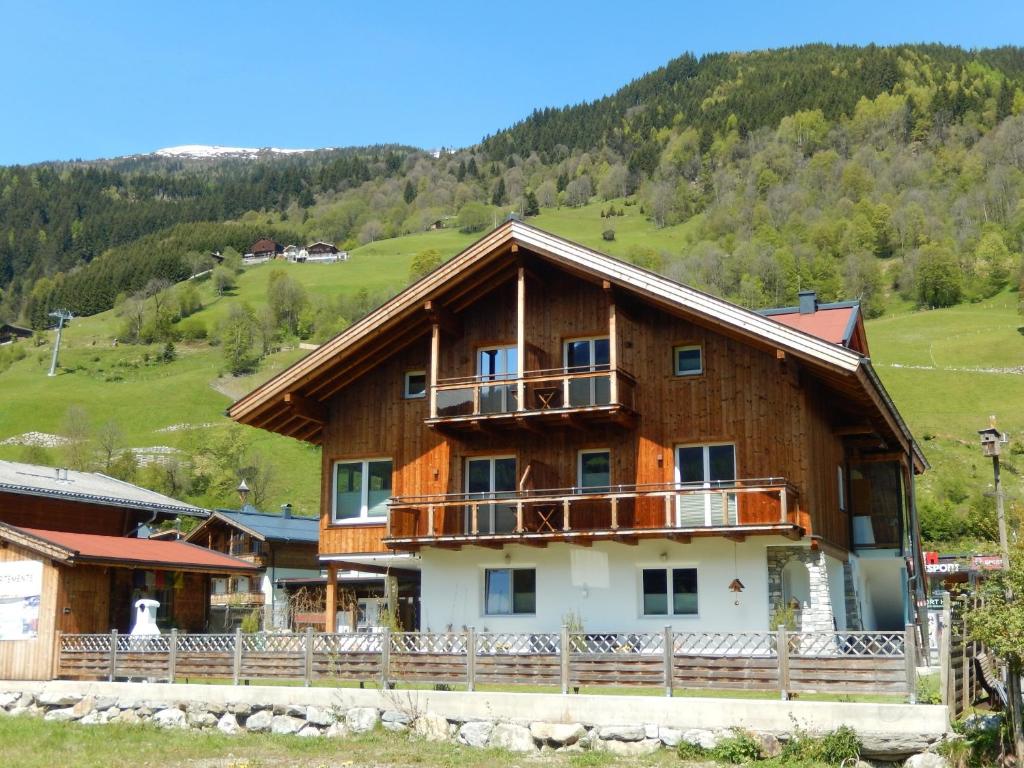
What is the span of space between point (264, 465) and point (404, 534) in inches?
2173

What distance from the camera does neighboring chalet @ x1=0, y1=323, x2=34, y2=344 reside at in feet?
529

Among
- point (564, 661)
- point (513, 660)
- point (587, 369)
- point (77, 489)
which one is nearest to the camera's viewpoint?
point (564, 661)

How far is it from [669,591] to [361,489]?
27.4 ft

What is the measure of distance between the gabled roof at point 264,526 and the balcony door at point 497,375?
900 inches

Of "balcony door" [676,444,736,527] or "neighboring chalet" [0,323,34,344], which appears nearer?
"balcony door" [676,444,736,527]

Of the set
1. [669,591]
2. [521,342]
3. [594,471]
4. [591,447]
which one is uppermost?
[521,342]

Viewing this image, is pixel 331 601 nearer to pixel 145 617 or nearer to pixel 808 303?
pixel 145 617

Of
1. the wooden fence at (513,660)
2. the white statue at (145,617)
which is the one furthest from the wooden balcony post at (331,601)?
the wooden fence at (513,660)

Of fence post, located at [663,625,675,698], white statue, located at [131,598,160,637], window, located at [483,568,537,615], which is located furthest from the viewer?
window, located at [483,568,537,615]

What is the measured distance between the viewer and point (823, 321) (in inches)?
1149

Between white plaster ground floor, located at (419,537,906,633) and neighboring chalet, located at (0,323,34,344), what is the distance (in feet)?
492

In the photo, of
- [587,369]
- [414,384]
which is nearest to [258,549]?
[414,384]

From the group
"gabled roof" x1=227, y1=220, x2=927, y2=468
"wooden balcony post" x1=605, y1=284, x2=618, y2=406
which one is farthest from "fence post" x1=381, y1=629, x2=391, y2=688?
"gabled roof" x1=227, y1=220, x2=927, y2=468

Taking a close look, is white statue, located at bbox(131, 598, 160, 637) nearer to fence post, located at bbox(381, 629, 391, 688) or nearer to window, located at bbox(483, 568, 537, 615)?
fence post, located at bbox(381, 629, 391, 688)
